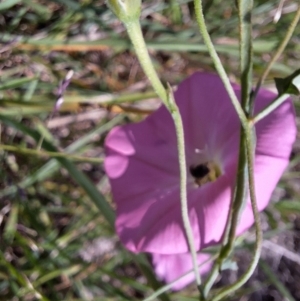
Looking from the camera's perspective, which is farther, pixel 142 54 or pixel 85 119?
pixel 85 119

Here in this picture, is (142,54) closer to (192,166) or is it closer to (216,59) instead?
(216,59)

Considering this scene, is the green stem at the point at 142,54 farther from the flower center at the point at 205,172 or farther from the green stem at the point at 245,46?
the flower center at the point at 205,172

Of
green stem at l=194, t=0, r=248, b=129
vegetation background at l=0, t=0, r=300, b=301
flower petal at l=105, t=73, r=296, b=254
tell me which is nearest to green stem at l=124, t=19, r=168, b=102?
green stem at l=194, t=0, r=248, b=129

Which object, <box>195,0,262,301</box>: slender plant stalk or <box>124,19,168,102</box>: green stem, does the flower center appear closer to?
<box>195,0,262,301</box>: slender plant stalk

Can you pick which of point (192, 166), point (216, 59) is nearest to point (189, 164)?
point (192, 166)

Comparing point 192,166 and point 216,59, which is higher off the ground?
point 216,59

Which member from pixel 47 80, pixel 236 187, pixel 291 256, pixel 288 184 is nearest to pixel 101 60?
pixel 47 80
